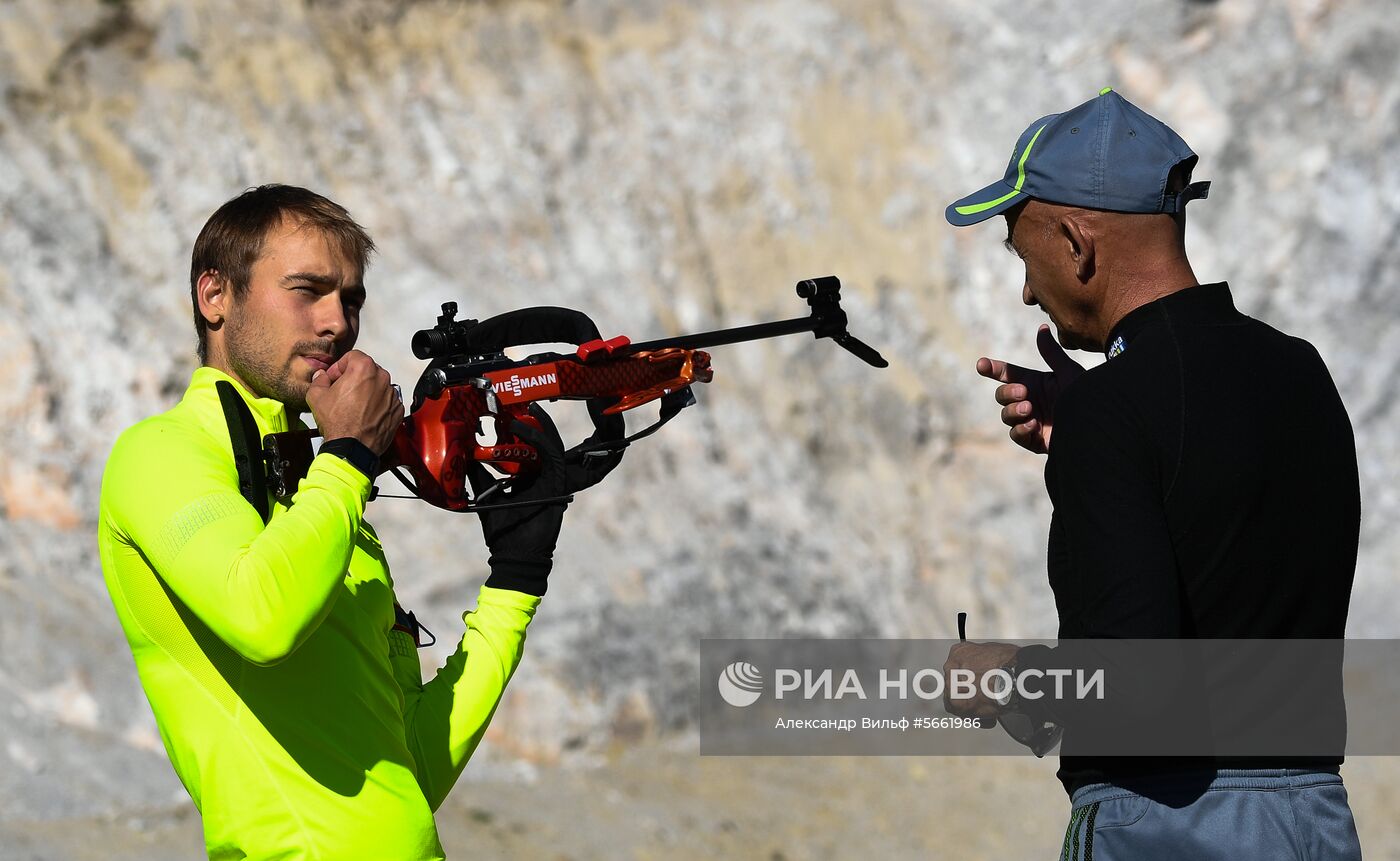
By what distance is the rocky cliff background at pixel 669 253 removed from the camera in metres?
8.90

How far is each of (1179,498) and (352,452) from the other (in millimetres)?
1552

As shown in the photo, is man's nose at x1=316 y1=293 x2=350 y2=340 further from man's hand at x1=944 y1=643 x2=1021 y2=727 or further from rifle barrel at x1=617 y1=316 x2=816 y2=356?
man's hand at x1=944 y1=643 x2=1021 y2=727

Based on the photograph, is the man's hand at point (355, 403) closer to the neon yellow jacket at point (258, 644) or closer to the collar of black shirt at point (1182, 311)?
the neon yellow jacket at point (258, 644)

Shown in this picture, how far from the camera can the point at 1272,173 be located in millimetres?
11969

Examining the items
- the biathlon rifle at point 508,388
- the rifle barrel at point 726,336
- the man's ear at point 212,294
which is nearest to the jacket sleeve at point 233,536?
the biathlon rifle at point 508,388

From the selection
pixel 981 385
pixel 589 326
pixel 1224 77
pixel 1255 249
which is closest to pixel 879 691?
pixel 981 385

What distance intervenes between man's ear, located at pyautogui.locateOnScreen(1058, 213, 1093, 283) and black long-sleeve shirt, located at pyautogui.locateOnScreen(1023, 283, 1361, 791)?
0.18m

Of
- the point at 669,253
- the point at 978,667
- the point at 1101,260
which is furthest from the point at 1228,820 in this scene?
the point at 669,253

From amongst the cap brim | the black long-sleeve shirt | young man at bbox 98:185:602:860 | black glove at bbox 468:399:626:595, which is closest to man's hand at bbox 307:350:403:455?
young man at bbox 98:185:602:860

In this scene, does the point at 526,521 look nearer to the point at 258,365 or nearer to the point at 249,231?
the point at 258,365

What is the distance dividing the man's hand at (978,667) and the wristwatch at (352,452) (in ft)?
4.03

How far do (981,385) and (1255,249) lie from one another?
2641 mm

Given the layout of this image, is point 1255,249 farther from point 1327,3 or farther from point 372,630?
point 372,630

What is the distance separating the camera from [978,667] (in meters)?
2.83
